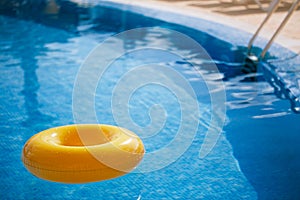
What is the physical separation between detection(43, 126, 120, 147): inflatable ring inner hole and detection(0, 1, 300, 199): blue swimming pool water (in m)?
0.43

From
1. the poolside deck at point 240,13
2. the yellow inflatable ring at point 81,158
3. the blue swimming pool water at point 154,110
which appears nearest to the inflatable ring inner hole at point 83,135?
the yellow inflatable ring at point 81,158

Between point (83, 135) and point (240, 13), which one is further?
point (240, 13)

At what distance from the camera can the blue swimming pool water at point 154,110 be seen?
3148 millimetres

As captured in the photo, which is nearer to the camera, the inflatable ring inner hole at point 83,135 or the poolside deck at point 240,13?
the inflatable ring inner hole at point 83,135

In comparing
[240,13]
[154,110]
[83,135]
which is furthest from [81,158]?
[240,13]

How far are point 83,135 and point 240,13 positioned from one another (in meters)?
5.81

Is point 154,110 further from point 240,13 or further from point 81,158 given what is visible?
point 240,13

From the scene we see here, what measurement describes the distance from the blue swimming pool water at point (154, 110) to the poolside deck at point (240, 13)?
24.6 inches

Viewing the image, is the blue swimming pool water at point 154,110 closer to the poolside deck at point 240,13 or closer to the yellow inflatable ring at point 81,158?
the yellow inflatable ring at point 81,158

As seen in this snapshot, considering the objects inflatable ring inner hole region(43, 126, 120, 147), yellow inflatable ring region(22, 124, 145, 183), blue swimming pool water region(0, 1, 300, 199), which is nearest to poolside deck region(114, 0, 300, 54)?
blue swimming pool water region(0, 1, 300, 199)

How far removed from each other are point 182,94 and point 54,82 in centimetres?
134

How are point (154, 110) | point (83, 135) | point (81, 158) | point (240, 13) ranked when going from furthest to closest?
point (240, 13)
point (154, 110)
point (83, 135)
point (81, 158)

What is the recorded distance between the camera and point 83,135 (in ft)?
9.12

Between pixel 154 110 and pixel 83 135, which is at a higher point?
pixel 83 135
